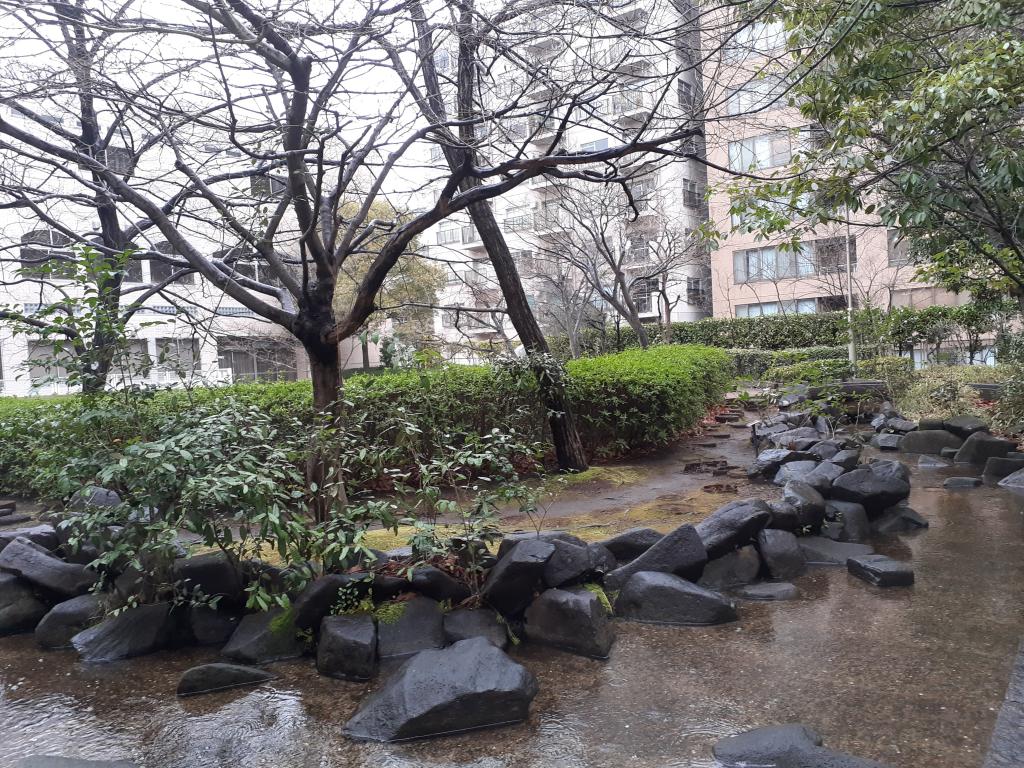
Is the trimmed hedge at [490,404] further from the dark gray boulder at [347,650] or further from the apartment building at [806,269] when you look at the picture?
the apartment building at [806,269]

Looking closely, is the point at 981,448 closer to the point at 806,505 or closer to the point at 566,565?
the point at 806,505

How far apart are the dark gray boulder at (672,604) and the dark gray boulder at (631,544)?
458 millimetres

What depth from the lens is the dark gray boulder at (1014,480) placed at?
7.41 meters

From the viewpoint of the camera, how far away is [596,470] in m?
8.73

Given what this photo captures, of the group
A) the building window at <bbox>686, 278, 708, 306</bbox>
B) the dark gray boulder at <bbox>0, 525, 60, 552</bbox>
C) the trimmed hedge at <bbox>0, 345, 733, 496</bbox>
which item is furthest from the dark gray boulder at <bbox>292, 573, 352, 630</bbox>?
the building window at <bbox>686, 278, 708, 306</bbox>

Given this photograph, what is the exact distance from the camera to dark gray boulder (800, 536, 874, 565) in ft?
17.1

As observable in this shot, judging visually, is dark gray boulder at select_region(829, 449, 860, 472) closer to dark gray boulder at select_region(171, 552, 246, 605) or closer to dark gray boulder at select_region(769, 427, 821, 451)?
dark gray boulder at select_region(769, 427, 821, 451)

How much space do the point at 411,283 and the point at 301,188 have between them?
16.9 meters

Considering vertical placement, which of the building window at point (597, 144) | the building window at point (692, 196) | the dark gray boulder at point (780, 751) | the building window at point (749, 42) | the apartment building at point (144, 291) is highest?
the building window at point (597, 144)

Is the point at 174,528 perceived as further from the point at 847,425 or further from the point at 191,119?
the point at 847,425

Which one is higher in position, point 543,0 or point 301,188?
point 543,0

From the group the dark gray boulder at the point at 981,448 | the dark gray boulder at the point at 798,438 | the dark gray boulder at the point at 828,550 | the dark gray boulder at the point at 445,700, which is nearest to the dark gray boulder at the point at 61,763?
the dark gray boulder at the point at 445,700

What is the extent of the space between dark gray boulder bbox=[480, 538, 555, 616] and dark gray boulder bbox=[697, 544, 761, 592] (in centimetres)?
123

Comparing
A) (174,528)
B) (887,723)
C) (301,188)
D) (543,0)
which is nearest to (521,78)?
(543,0)
